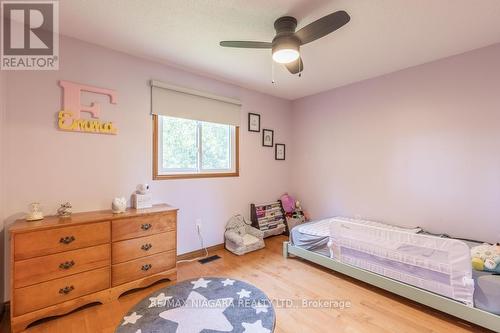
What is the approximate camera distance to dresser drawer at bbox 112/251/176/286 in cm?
213

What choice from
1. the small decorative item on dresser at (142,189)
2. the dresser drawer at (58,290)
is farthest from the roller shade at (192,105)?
the dresser drawer at (58,290)

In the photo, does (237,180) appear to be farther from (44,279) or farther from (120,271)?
(44,279)

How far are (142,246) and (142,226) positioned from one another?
0.20 m

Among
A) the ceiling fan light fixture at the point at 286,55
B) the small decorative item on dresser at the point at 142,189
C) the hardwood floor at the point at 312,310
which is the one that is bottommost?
the hardwood floor at the point at 312,310

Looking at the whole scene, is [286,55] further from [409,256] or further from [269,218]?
[269,218]

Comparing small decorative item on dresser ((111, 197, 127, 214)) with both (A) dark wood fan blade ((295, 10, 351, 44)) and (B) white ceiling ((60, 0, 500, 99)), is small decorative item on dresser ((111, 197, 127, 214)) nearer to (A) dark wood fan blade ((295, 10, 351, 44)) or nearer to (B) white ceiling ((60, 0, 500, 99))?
(B) white ceiling ((60, 0, 500, 99))

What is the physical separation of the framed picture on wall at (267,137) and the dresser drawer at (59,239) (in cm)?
261

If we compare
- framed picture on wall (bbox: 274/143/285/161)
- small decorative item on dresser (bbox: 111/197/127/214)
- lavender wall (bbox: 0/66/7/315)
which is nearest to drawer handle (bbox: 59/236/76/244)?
small decorative item on dresser (bbox: 111/197/127/214)

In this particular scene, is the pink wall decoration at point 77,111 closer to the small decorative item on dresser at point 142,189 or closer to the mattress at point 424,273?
the small decorative item on dresser at point 142,189

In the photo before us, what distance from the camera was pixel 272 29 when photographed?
2.08 m

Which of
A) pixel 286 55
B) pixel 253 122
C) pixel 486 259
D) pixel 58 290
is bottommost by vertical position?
pixel 58 290

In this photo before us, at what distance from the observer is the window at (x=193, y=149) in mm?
2866

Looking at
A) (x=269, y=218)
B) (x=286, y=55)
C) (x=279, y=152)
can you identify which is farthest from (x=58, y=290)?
(x=279, y=152)

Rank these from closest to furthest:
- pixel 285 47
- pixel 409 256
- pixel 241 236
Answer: pixel 285 47 → pixel 409 256 → pixel 241 236
